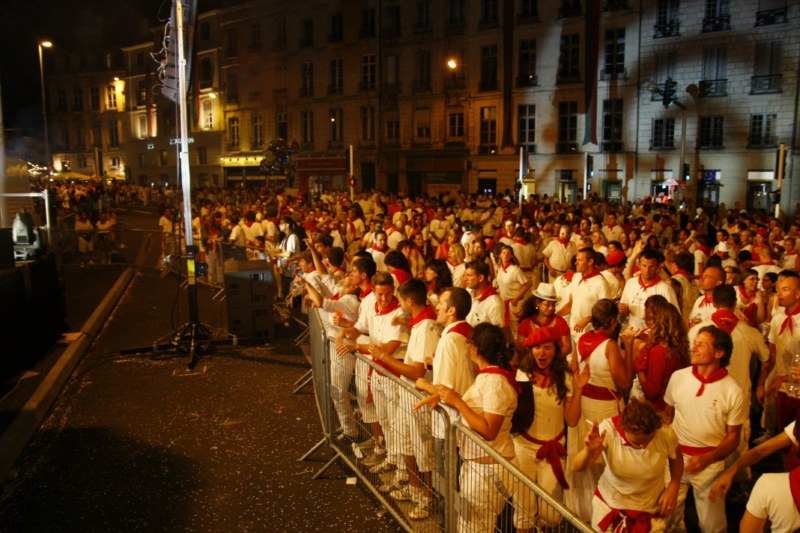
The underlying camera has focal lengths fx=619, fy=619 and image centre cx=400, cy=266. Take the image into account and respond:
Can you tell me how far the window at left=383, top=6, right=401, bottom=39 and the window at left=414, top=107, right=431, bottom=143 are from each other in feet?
18.0

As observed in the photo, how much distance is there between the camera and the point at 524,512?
369cm

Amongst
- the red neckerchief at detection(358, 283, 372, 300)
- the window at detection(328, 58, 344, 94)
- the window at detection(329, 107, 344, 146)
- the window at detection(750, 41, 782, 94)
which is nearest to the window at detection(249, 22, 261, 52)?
the window at detection(328, 58, 344, 94)

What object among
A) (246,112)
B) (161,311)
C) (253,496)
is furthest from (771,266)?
(246,112)

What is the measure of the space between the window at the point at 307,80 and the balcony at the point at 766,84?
27968 mm

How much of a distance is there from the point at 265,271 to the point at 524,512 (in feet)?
23.7

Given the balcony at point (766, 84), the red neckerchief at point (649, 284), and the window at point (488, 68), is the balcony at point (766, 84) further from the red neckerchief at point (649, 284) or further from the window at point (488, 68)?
the red neckerchief at point (649, 284)

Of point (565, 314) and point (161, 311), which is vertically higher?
point (565, 314)

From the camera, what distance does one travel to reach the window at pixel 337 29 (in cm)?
4303

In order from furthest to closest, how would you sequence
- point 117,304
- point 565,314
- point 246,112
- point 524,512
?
point 246,112 < point 117,304 < point 565,314 < point 524,512

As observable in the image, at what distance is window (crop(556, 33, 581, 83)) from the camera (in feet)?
115

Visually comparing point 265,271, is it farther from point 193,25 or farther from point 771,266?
point 771,266

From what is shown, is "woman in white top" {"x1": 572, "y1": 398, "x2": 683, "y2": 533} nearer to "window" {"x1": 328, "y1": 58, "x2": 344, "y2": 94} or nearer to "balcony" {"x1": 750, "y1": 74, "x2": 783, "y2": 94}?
"balcony" {"x1": 750, "y1": 74, "x2": 783, "y2": 94}

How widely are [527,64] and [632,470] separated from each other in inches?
1425

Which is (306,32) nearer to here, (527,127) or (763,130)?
(527,127)
